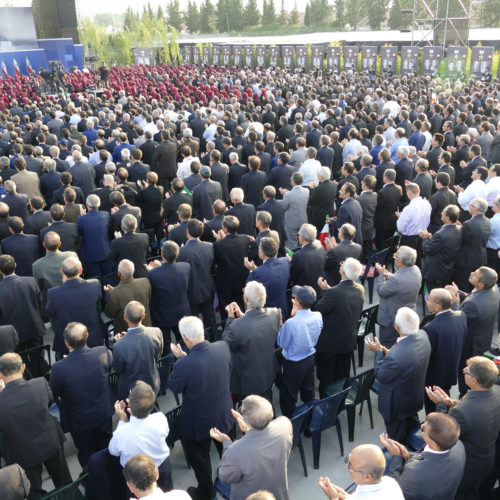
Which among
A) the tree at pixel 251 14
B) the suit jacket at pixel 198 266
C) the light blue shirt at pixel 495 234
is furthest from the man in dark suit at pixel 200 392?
the tree at pixel 251 14

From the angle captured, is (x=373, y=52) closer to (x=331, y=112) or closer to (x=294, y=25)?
(x=331, y=112)

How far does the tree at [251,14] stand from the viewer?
68.2 meters

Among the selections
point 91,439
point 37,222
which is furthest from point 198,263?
point 37,222

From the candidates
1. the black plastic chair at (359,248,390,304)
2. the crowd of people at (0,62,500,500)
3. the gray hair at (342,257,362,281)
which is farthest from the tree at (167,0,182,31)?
the gray hair at (342,257,362,281)

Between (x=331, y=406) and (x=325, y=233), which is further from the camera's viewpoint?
(x=325, y=233)

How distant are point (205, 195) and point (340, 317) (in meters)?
3.96

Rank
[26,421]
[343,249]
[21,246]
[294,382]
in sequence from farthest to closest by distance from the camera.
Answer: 1. [21,246]
2. [343,249]
3. [294,382]
4. [26,421]

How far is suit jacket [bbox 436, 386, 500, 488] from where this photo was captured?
3.54m

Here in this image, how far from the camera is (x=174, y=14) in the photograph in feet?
238

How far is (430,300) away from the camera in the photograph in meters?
4.67

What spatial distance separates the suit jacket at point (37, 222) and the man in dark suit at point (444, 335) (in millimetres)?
5457

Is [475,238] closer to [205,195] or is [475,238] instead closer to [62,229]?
[205,195]

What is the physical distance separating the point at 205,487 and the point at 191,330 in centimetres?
146

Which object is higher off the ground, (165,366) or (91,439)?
(165,366)
